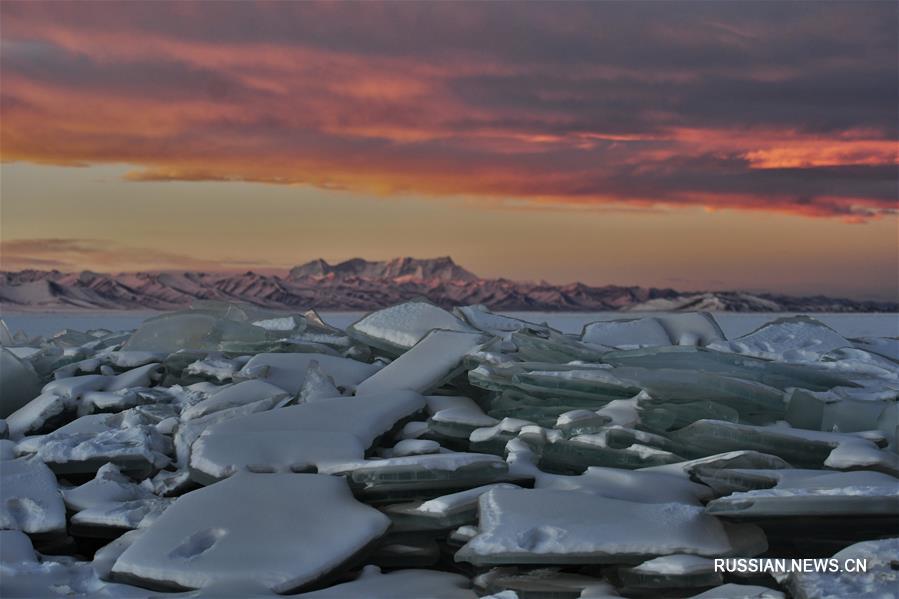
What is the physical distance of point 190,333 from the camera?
6.47 m

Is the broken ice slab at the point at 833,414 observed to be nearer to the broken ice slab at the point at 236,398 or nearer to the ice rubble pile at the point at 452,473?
the ice rubble pile at the point at 452,473

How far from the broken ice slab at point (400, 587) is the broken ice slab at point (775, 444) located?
124cm

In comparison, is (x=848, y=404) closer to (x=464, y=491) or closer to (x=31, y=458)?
(x=464, y=491)

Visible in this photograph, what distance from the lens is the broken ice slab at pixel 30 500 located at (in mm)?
3689

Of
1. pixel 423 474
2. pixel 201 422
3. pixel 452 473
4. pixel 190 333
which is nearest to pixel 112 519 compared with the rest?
pixel 201 422

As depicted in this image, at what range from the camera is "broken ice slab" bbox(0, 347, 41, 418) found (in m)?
5.44

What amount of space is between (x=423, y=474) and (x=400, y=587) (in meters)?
0.48

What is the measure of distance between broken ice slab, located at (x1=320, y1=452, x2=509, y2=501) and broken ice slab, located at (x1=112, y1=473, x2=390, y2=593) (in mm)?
91

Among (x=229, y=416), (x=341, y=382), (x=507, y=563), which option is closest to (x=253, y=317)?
(x=341, y=382)

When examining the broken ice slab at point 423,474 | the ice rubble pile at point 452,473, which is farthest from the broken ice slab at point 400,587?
the broken ice slab at point 423,474

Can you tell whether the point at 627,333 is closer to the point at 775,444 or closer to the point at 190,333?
the point at 775,444

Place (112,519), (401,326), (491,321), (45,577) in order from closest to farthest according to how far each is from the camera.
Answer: (45,577), (112,519), (401,326), (491,321)

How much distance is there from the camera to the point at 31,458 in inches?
168

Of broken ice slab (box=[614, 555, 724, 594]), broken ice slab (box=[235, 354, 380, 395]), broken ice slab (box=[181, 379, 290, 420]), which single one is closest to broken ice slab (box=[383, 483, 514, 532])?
broken ice slab (box=[614, 555, 724, 594])
